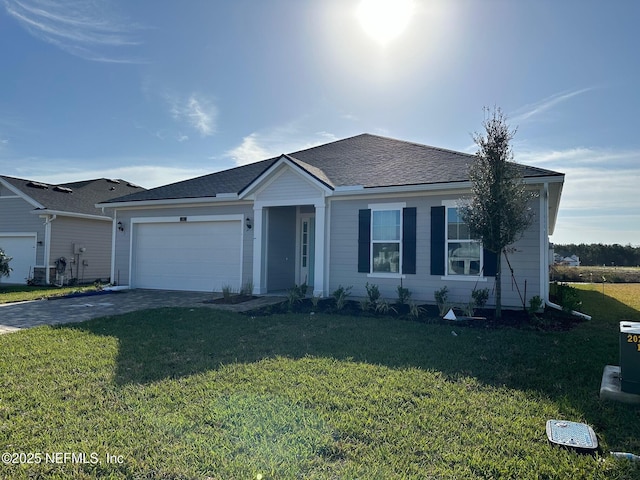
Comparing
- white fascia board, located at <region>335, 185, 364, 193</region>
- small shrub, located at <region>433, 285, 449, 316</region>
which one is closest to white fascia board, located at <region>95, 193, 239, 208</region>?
white fascia board, located at <region>335, 185, 364, 193</region>

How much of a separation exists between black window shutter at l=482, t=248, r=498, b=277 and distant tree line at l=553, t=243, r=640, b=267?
27.6m

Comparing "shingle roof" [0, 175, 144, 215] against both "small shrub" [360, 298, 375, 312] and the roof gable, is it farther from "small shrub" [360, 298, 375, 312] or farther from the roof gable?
"small shrub" [360, 298, 375, 312]

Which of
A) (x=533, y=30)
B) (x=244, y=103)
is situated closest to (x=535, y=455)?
(x=533, y=30)

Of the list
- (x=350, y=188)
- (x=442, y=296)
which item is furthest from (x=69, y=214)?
(x=442, y=296)

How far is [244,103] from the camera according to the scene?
12344 millimetres

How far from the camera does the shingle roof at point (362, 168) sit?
1056 centimetres

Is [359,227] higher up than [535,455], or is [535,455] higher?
[359,227]

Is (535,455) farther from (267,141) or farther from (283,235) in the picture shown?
(267,141)

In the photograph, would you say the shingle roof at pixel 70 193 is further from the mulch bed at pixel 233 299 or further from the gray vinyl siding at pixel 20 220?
the mulch bed at pixel 233 299

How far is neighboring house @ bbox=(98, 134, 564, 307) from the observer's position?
9.78 meters

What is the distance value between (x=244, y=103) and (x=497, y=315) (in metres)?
9.20

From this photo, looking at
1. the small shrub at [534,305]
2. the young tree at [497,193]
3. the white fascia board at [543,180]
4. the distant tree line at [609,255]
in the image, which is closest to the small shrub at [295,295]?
the young tree at [497,193]

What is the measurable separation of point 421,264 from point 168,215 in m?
8.60

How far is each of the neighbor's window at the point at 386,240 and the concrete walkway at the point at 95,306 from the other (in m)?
2.86
